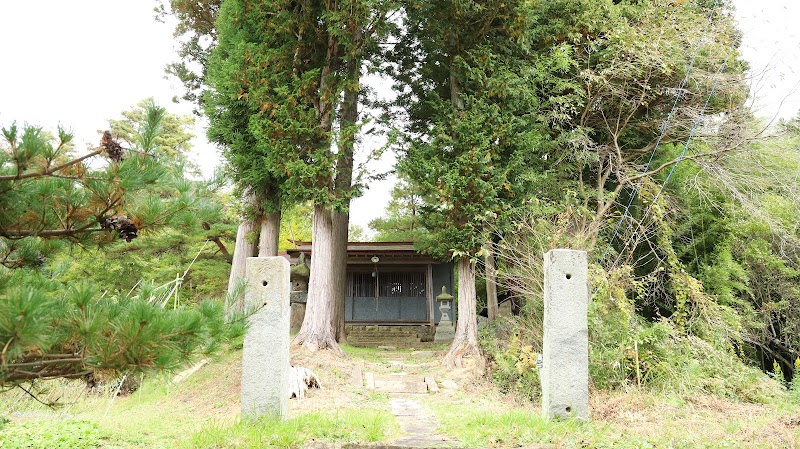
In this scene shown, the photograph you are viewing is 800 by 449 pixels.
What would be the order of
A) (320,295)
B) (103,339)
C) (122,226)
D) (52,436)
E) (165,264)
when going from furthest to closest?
(165,264)
(320,295)
(52,436)
(122,226)
(103,339)

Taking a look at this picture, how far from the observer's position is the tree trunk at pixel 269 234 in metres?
10.2

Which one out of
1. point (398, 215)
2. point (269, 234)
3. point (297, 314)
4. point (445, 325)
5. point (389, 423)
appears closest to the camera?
point (389, 423)

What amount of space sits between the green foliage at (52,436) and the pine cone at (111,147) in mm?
2919

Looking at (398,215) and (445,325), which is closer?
(445,325)

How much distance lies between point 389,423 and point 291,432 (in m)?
1.19

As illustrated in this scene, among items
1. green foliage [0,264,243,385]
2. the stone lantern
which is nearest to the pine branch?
green foliage [0,264,243,385]

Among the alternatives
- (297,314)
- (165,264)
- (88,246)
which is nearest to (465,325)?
(297,314)

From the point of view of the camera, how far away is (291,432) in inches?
165

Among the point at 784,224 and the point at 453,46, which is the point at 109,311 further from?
the point at 784,224

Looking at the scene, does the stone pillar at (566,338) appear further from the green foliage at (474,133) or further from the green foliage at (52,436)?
the green foliage at (474,133)

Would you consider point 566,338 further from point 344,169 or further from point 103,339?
point 344,169

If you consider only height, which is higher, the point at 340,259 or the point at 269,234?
the point at 269,234

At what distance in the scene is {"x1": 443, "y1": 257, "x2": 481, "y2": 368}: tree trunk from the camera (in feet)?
31.1

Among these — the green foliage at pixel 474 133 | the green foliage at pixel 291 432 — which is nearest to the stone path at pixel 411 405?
the green foliage at pixel 291 432
